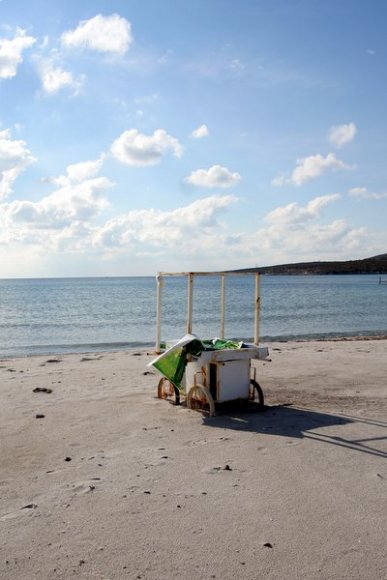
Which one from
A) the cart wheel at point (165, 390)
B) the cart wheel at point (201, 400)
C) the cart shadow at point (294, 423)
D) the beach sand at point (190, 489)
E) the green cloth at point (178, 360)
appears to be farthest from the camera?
the cart wheel at point (165, 390)

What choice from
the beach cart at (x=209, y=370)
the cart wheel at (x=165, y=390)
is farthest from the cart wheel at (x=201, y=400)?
the cart wheel at (x=165, y=390)

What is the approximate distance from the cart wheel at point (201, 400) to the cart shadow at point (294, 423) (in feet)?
0.54

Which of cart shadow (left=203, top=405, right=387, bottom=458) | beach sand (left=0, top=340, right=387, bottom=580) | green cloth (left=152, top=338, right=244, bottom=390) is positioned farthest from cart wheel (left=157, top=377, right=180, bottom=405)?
cart shadow (left=203, top=405, right=387, bottom=458)

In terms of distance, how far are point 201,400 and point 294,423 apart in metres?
1.30

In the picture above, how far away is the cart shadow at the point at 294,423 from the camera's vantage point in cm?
634

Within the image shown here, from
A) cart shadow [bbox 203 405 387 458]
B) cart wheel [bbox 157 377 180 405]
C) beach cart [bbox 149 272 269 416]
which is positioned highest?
beach cart [bbox 149 272 269 416]

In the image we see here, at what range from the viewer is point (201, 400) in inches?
305

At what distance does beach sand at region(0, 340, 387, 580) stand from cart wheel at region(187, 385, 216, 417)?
0.42 feet

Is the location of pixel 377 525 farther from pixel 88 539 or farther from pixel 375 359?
pixel 375 359

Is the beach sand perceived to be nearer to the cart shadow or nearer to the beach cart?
the cart shadow


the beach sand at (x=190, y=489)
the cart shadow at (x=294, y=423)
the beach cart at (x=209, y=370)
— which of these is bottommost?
the beach sand at (x=190, y=489)

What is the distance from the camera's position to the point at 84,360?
1393 cm

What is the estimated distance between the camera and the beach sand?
12.3ft

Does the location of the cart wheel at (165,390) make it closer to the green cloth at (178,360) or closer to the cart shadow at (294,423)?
the green cloth at (178,360)
